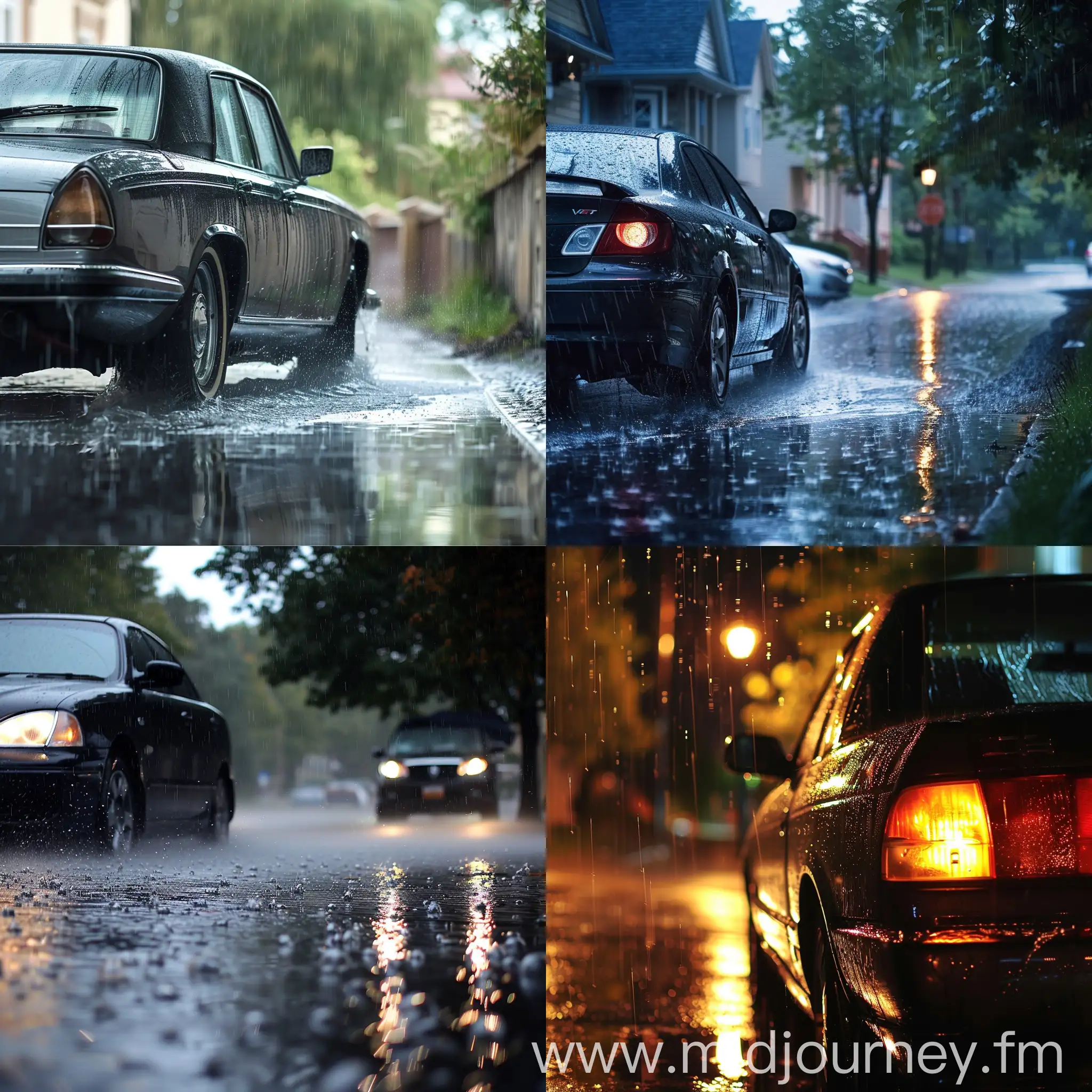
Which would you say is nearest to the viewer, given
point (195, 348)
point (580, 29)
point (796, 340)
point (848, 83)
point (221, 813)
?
point (195, 348)

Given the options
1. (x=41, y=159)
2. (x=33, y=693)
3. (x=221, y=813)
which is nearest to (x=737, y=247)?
(x=41, y=159)

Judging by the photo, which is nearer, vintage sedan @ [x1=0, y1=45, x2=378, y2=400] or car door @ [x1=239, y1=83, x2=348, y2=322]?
vintage sedan @ [x1=0, y1=45, x2=378, y2=400]

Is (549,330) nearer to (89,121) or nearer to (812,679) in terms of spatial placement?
(89,121)

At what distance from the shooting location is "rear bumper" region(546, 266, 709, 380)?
5.86m

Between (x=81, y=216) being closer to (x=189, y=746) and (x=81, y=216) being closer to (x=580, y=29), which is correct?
(x=189, y=746)

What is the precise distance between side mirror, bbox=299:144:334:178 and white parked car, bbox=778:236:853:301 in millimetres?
1941

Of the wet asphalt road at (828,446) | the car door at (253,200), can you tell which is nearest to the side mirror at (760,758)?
the wet asphalt road at (828,446)

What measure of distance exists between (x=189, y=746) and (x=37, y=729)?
670 mm

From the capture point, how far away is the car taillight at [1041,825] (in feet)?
10.7

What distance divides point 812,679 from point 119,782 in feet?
16.9

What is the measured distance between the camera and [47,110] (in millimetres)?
5656

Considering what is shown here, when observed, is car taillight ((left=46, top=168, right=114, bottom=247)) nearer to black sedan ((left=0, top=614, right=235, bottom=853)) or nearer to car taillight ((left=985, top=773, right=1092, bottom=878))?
black sedan ((left=0, top=614, right=235, bottom=853))

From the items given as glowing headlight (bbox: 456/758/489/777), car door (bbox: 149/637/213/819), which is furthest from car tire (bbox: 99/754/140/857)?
glowing headlight (bbox: 456/758/489/777)

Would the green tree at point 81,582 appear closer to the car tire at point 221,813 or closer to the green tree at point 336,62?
the car tire at point 221,813
